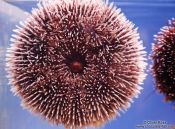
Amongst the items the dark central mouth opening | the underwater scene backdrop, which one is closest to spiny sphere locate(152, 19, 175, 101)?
the underwater scene backdrop

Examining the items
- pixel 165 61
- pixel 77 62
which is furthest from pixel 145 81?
pixel 77 62

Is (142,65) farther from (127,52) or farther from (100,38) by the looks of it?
(100,38)

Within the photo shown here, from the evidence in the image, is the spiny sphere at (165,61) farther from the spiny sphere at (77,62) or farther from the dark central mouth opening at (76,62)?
the dark central mouth opening at (76,62)

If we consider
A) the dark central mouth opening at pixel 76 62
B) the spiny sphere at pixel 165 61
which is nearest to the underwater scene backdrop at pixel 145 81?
the spiny sphere at pixel 165 61

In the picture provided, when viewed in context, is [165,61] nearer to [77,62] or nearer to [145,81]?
[145,81]

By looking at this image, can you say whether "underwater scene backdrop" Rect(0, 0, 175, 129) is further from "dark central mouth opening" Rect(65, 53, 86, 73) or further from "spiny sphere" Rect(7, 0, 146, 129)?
"dark central mouth opening" Rect(65, 53, 86, 73)
